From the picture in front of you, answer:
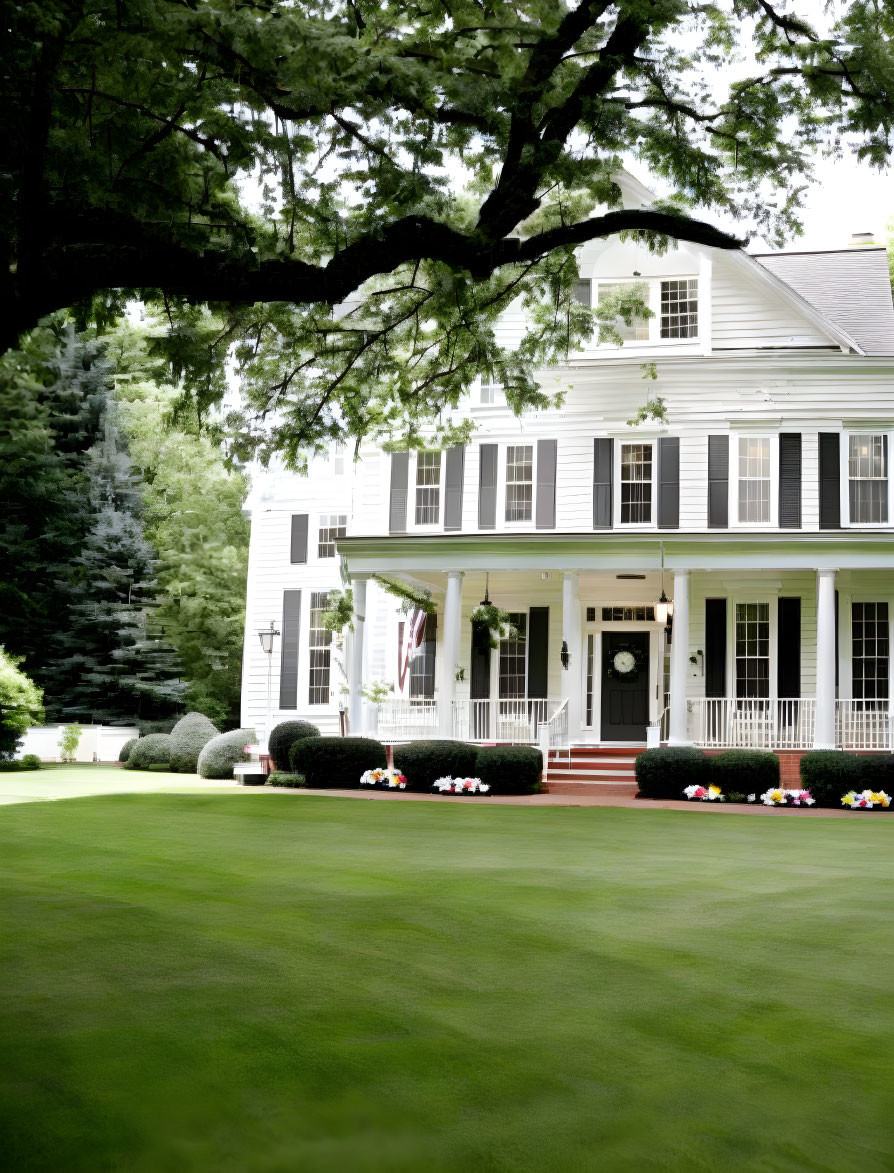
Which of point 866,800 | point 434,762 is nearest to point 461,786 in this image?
point 434,762

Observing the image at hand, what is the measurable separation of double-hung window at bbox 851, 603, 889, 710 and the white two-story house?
0.04 metres

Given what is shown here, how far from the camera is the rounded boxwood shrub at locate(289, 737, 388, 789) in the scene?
23.0 meters

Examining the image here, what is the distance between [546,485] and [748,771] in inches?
296

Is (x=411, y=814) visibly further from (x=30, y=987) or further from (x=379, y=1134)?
(x=379, y=1134)

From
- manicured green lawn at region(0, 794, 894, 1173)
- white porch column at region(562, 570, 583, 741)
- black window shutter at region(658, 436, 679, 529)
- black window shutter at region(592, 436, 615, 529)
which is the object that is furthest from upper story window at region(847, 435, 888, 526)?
manicured green lawn at region(0, 794, 894, 1173)

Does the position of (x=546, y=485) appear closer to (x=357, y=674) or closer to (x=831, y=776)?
(x=357, y=674)

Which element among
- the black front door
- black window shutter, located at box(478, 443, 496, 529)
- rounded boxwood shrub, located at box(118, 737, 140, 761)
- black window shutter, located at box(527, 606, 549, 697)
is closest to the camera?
the black front door

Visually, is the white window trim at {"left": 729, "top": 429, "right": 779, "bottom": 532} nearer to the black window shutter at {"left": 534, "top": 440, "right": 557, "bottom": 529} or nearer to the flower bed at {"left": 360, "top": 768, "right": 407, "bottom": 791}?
the black window shutter at {"left": 534, "top": 440, "right": 557, "bottom": 529}

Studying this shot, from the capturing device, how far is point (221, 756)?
27266 mm

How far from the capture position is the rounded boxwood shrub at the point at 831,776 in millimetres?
20453

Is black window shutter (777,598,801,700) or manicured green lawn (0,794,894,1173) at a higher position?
black window shutter (777,598,801,700)

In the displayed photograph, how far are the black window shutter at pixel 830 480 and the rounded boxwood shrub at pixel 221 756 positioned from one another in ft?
42.4

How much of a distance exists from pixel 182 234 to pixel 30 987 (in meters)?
4.51

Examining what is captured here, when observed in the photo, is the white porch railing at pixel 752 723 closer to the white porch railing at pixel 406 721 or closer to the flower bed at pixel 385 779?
the white porch railing at pixel 406 721
